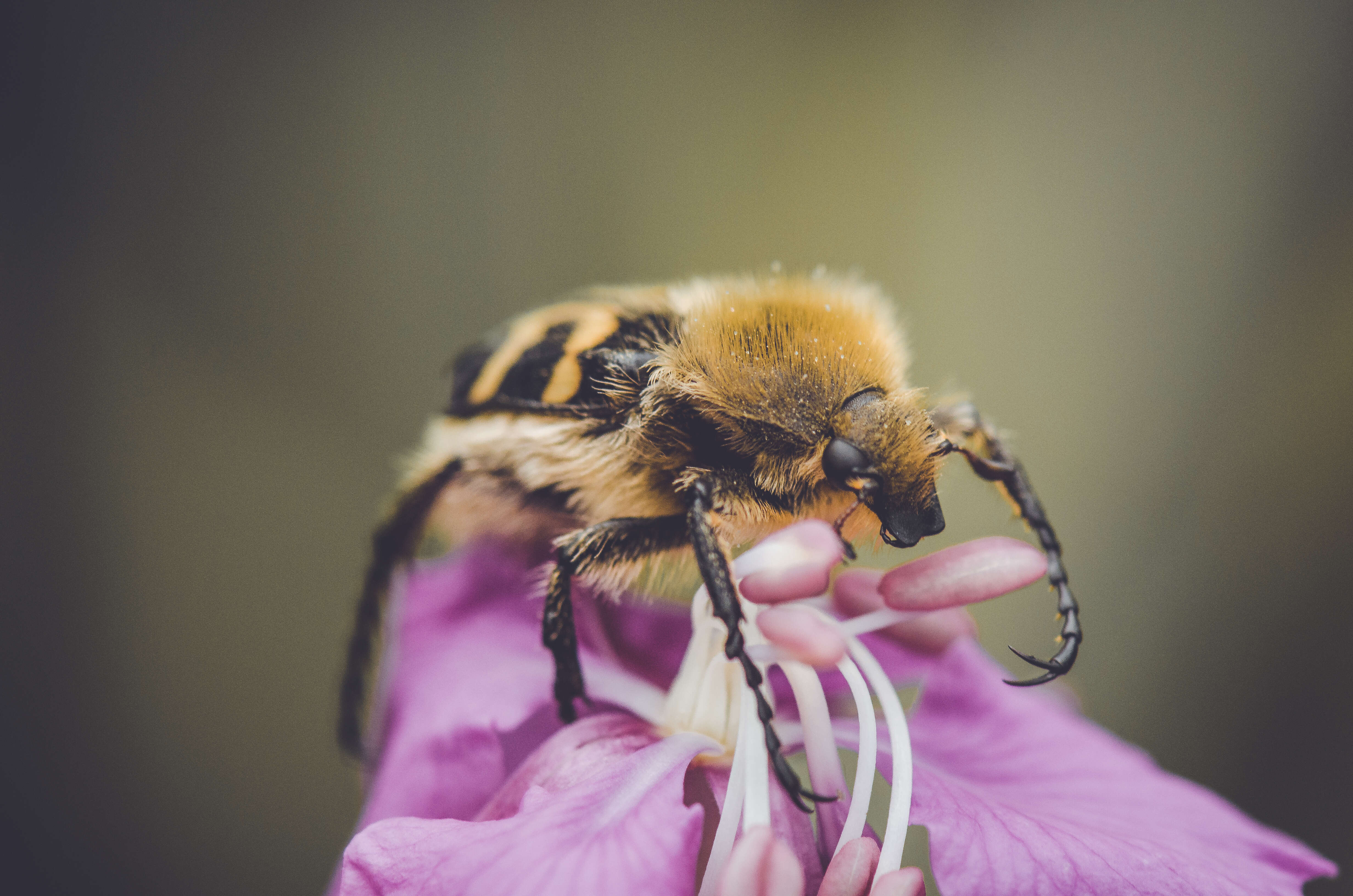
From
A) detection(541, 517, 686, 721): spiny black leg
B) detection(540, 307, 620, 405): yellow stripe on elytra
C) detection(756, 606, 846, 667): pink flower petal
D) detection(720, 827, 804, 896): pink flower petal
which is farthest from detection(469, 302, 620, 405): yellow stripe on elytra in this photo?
detection(720, 827, 804, 896): pink flower petal

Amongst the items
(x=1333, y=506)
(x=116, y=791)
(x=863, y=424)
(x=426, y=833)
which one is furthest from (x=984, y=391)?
(x=116, y=791)

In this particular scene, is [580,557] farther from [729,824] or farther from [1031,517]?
[1031,517]

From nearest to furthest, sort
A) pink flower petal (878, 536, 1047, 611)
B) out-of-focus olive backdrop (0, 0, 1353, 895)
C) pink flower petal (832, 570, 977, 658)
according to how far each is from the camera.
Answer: pink flower petal (878, 536, 1047, 611), pink flower petal (832, 570, 977, 658), out-of-focus olive backdrop (0, 0, 1353, 895)

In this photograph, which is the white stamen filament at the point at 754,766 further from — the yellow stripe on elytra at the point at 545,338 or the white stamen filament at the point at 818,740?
the yellow stripe on elytra at the point at 545,338

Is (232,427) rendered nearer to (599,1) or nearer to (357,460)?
(357,460)

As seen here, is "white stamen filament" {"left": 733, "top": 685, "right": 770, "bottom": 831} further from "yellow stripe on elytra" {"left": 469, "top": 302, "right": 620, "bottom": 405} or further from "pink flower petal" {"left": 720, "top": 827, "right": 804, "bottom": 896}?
"yellow stripe on elytra" {"left": 469, "top": 302, "right": 620, "bottom": 405}

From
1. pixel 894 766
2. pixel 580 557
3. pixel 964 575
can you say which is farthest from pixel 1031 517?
pixel 580 557

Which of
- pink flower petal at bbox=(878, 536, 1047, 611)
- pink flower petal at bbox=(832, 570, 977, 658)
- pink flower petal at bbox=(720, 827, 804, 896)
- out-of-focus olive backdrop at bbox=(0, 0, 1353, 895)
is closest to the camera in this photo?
pink flower petal at bbox=(720, 827, 804, 896)
